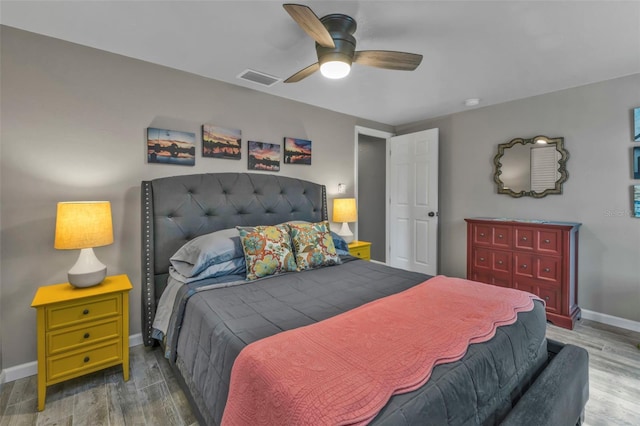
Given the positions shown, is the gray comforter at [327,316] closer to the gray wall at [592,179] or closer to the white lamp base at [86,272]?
the white lamp base at [86,272]

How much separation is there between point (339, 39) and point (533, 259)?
2864 mm

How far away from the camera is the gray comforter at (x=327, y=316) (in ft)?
3.24

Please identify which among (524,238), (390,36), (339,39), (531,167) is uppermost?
(390,36)

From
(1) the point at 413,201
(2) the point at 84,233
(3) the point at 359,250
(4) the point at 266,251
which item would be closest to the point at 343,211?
(3) the point at 359,250

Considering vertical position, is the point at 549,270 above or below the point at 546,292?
above

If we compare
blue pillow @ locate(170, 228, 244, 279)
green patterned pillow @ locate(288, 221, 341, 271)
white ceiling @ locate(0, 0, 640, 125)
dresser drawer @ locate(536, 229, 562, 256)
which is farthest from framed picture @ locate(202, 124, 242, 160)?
dresser drawer @ locate(536, 229, 562, 256)

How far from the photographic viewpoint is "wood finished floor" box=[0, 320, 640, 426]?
1.68m

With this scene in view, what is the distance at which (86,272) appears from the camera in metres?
1.97

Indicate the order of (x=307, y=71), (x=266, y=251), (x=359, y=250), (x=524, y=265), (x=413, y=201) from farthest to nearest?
(x=413, y=201), (x=359, y=250), (x=524, y=265), (x=266, y=251), (x=307, y=71)

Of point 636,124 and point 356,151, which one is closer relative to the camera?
point 636,124

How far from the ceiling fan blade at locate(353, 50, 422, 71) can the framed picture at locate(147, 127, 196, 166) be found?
1.68 meters

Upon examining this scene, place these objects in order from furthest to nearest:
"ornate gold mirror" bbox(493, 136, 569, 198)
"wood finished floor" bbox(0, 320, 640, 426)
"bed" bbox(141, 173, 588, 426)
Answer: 1. "ornate gold mirror" bbox(493, 136, 569, 198)
2. "wood finished floor" bbox(0, 320, 640, 426)
3. "bed" bbox(141, 173, 588, 426)

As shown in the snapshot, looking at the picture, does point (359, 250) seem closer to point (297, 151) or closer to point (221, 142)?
point (297, 151)

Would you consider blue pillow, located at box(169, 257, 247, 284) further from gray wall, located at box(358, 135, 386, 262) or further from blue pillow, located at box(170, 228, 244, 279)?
gray wall, located at box(358, 135, 386, 262)
